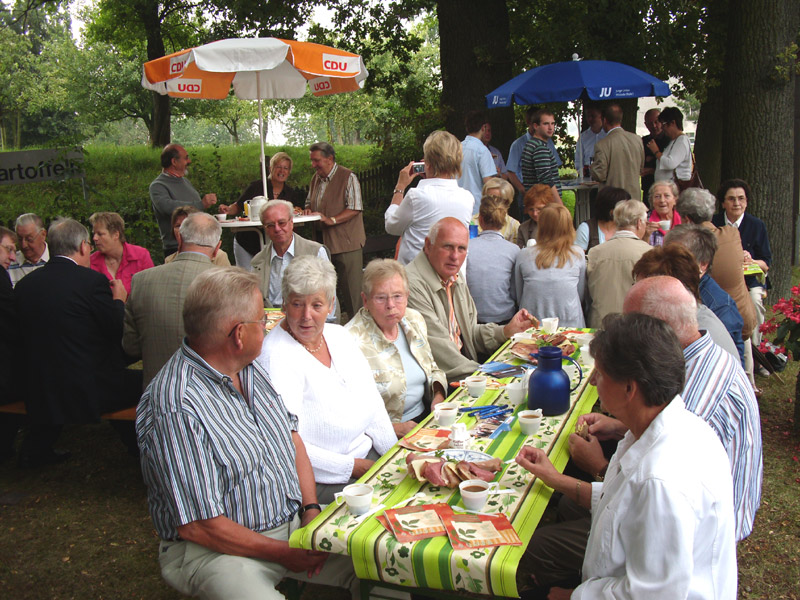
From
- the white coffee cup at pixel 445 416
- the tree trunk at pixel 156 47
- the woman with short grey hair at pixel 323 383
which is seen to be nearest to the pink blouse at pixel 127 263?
the woman with short grey hair at pixel 323 383

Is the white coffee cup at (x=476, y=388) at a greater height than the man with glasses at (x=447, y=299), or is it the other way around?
the man with glasses at (x=447, y=299)

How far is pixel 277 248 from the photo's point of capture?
5.12m

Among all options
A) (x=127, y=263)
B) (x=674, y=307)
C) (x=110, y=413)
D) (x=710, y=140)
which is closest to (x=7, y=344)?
(x=110, y=413)

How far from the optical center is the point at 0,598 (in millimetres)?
3307

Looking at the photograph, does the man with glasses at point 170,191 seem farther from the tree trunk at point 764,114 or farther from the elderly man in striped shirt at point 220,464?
the tree trunk at point 764,114

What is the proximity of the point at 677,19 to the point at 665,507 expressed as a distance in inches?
412

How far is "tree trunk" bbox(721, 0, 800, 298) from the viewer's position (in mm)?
7867

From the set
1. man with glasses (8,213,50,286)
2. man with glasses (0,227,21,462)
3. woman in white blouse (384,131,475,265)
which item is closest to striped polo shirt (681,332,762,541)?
woman in white blouse (384,131,475,265)

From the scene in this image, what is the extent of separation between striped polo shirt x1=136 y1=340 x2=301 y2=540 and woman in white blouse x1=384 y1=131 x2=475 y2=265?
2828mm

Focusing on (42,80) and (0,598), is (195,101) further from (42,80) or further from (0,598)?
(0,598)

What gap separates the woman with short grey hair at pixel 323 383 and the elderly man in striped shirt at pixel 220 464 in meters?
0.34

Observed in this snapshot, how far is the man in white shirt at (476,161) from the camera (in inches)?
282

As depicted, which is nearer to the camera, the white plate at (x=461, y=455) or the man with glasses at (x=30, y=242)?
the white plate at (x=461, y=455)

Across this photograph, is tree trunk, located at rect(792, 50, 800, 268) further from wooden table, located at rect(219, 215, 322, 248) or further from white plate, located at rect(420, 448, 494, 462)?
white plate, located at rect(420, 448, 494, 462)
